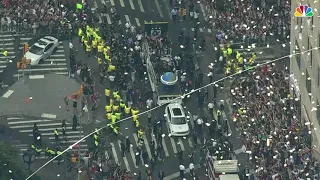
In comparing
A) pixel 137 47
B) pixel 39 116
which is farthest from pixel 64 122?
pixel 137 47

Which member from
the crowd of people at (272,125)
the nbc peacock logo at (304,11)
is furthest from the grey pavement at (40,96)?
the nbc peacock logo at (304,11)

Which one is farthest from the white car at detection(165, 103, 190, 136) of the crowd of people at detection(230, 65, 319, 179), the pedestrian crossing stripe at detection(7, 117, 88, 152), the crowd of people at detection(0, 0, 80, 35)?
the crowd of people at detection(0, 0, 80, 35)

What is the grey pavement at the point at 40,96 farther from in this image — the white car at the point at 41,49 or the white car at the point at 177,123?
the white car at the point at 177,123

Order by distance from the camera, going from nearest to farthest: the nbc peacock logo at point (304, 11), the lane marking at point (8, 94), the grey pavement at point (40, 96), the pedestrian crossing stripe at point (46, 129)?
1. the nbc peacock logo at point (304, 11)
2. the pedestrian crossing stripe at point (46, 129)
3. the grey pavement at point (40, 96)
4. the lane marking at point (8, 94)

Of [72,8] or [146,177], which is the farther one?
[72,8]

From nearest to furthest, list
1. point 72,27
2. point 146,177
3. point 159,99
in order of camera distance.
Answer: point 146,177 → point 159,99 → point 72,27

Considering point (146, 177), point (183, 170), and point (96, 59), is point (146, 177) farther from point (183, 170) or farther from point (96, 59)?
point (96, 59)
